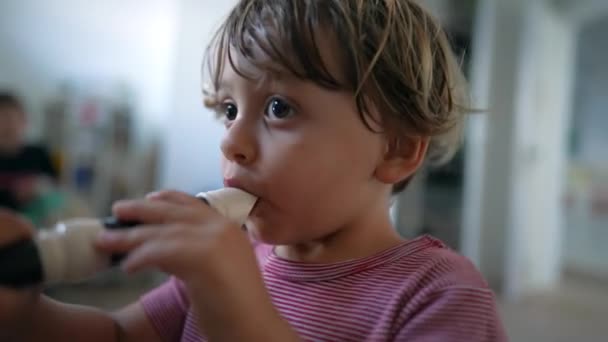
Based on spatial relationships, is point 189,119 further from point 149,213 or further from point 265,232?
point 149,213

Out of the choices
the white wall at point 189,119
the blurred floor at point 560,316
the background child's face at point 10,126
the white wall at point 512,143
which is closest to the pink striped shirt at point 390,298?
the blurred floor at point 560,316

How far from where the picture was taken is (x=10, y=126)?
7.62 feet

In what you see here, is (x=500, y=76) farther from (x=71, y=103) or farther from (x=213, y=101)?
(x=213, y=101)

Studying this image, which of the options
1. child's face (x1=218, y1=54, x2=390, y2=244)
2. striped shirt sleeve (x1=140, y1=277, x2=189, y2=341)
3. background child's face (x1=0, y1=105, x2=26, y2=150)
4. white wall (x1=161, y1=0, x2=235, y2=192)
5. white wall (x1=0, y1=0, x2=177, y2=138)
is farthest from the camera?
white wall (x1=0, y1=0, x2=177, y2=138)

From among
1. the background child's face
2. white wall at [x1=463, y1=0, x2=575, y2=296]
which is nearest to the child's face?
the background child's face

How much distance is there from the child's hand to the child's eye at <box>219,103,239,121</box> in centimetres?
19

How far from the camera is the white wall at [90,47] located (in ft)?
9.23

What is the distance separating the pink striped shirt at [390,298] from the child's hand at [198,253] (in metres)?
0.13

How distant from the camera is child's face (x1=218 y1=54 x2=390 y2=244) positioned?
1.80 ft

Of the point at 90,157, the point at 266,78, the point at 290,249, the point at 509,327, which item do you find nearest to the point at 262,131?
the point at 266,78

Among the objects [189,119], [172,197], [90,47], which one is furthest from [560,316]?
[90,47]

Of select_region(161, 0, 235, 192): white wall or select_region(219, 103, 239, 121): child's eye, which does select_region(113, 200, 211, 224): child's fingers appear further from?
select_region(161, 0, 235, 192): white wall

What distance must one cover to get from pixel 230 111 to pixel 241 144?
8 centimetres

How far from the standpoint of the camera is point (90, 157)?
2.78m
